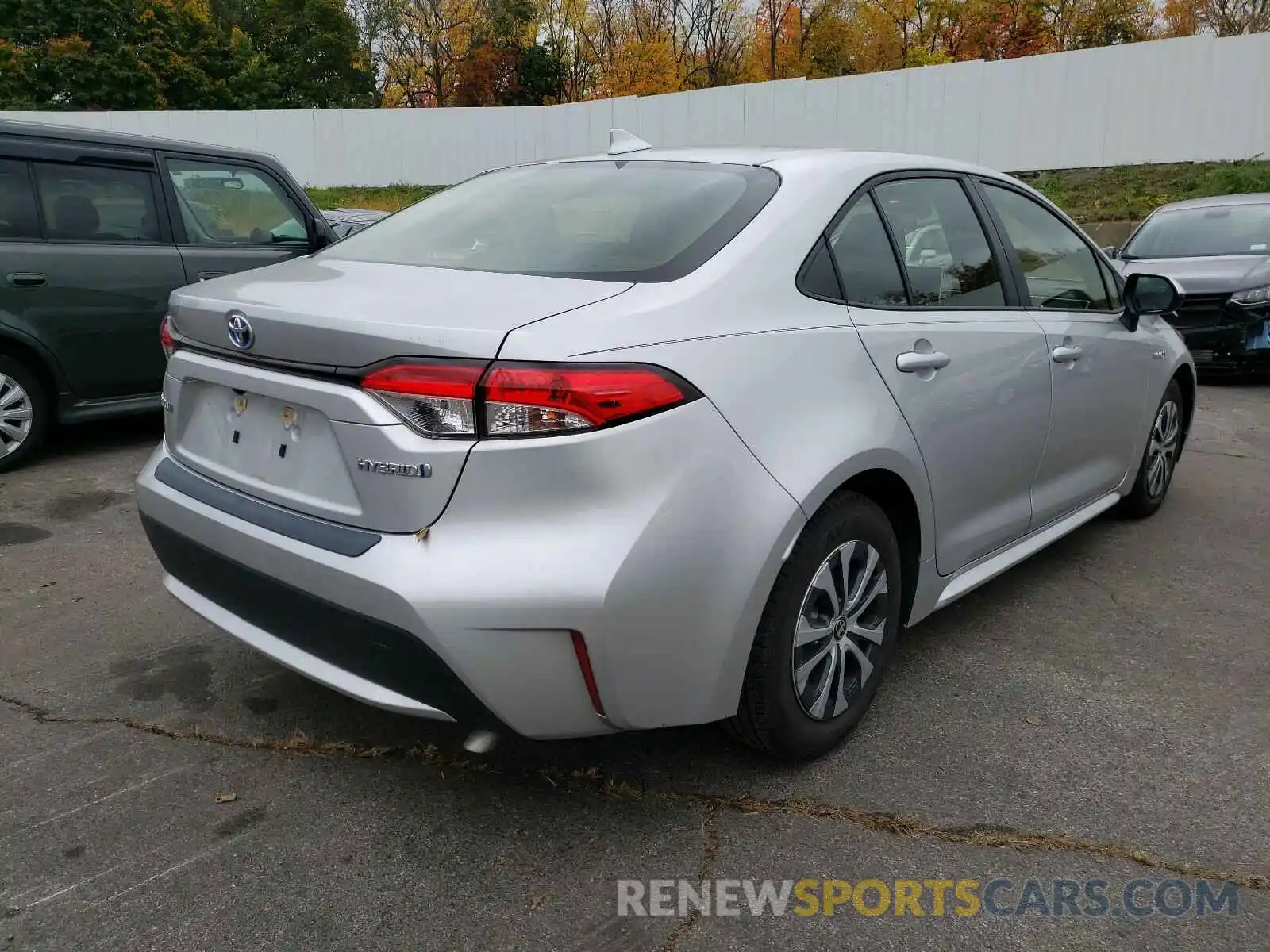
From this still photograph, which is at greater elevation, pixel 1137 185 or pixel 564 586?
pixel 1137 185

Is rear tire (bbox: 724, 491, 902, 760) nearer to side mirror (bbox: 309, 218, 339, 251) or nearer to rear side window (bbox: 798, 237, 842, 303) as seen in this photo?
rear side window (bbox: 798, 237, 842, 303)

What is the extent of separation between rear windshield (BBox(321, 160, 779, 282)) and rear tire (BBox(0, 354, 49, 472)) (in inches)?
123

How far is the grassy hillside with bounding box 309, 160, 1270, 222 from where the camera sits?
17078mm

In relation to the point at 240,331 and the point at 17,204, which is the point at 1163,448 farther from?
the point at 17,204

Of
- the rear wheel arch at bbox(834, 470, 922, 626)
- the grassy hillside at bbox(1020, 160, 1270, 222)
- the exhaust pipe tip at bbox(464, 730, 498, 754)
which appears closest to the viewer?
the exhaust pipe tip at bbox(464, 730, 498, 754)

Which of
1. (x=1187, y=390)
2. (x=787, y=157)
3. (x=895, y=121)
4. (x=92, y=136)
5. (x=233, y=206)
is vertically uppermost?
(x=895, y=121)

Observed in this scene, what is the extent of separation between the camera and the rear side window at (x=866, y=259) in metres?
2.67

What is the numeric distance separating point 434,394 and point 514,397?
0.17 m

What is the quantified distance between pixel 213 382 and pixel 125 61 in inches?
1714

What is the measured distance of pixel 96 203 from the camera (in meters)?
5.51

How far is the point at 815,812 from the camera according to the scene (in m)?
2.43

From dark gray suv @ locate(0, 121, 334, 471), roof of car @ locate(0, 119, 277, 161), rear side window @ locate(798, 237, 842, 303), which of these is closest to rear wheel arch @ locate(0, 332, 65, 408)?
dark gray suv @ locate(0, 121, 334, 471)

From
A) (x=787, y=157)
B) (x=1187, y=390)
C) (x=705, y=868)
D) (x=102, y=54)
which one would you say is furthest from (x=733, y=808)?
(x=102, y=54)

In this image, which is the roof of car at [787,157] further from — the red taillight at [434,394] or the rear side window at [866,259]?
the red taillight at [434,394]
